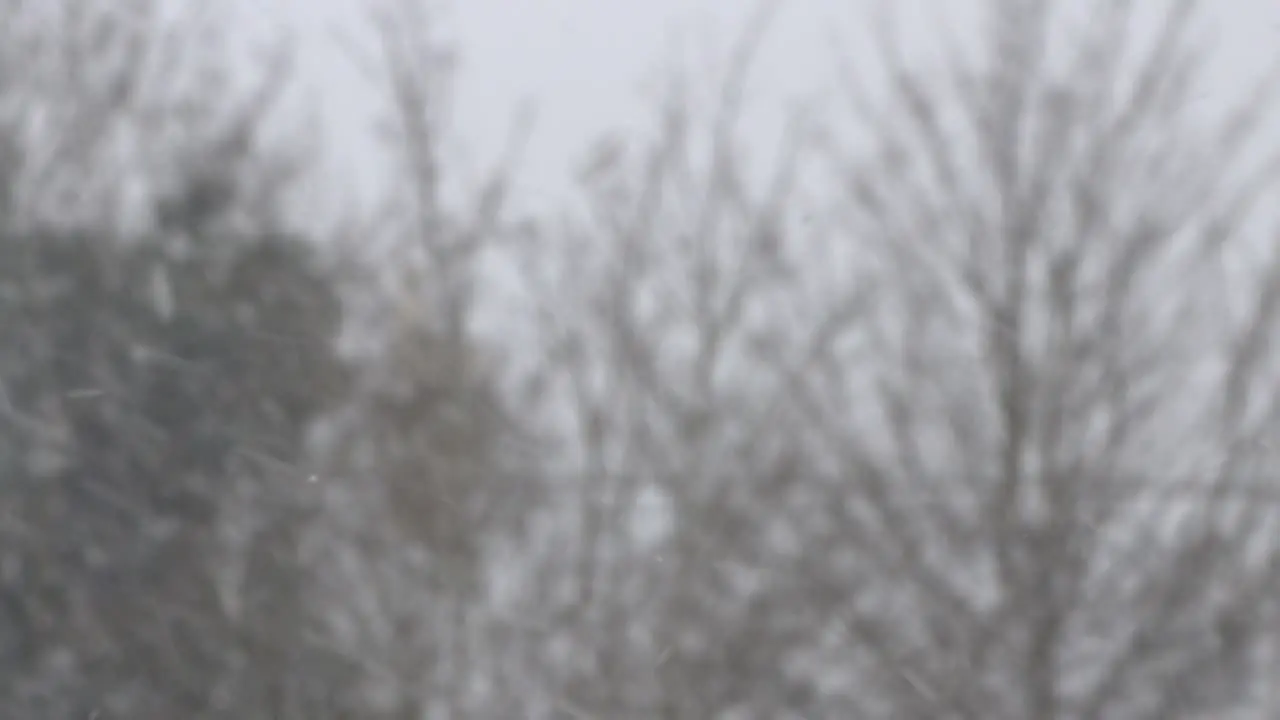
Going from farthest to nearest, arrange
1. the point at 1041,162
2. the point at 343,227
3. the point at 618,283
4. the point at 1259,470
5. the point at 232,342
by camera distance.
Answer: the point at 343,227 → the point at 232,342 → the point at 618,283 → the point at 1041,162 → the point at 1259,470

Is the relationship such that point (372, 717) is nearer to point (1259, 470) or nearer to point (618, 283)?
point (618, 283)

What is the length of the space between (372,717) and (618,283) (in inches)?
116

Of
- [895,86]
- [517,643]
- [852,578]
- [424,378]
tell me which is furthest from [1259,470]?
[424,378]

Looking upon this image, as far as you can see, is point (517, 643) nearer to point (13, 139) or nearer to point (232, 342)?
point (232, 342)

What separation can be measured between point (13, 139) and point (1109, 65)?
820cm

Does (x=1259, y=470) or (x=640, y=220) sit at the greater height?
(x=640, y=220)

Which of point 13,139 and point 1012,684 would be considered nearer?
point 1012,684

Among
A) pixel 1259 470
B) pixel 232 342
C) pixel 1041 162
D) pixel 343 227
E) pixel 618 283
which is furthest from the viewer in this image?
pixel 343 227

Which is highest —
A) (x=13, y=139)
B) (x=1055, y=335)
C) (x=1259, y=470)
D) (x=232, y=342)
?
(x=13, y=139)

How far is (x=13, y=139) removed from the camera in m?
16.2

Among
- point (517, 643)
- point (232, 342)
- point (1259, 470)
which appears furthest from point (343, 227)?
point (1259, 470)

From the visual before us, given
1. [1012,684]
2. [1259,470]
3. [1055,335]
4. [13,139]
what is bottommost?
[1012,684]

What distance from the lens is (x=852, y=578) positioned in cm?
1116

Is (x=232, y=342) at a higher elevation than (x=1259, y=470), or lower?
higher
